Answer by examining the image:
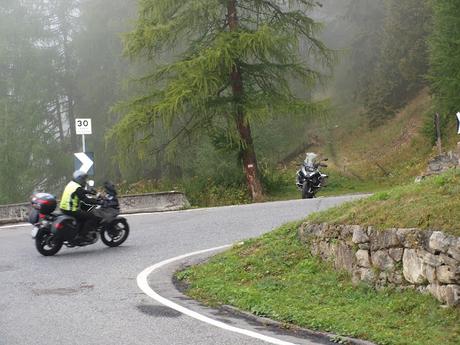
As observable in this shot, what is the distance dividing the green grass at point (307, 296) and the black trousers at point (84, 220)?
3177 mm

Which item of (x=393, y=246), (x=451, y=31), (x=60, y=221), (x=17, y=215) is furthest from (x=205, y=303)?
(x=451, y=31)

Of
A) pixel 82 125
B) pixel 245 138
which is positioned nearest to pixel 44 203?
pixel 82 125

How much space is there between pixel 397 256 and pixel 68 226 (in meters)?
6.96

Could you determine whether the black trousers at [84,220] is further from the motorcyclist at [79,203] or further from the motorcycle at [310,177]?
the motorcycle at [310,177]

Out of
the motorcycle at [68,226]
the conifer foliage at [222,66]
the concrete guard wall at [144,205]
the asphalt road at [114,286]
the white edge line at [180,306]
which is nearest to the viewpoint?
the white edge line at [180,306]

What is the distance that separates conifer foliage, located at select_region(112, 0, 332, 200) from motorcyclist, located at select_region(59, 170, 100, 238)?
1171 cm

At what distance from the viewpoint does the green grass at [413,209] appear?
8.27 meters

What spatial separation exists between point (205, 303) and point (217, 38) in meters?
18.3

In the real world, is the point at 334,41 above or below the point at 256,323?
above

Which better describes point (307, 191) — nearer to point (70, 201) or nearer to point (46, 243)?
point (70, 201)

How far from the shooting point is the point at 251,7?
27.8 m

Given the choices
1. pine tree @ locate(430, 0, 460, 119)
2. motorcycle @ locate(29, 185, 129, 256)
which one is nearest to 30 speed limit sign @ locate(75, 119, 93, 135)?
motorcycle @ locate(29, 185, 129, 256)

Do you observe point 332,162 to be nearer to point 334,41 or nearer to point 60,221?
point 334,41

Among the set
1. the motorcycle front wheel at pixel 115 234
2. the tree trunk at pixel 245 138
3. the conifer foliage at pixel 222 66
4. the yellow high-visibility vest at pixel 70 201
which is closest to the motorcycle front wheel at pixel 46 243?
the yellow high-visibility vest at pixel 70 201
